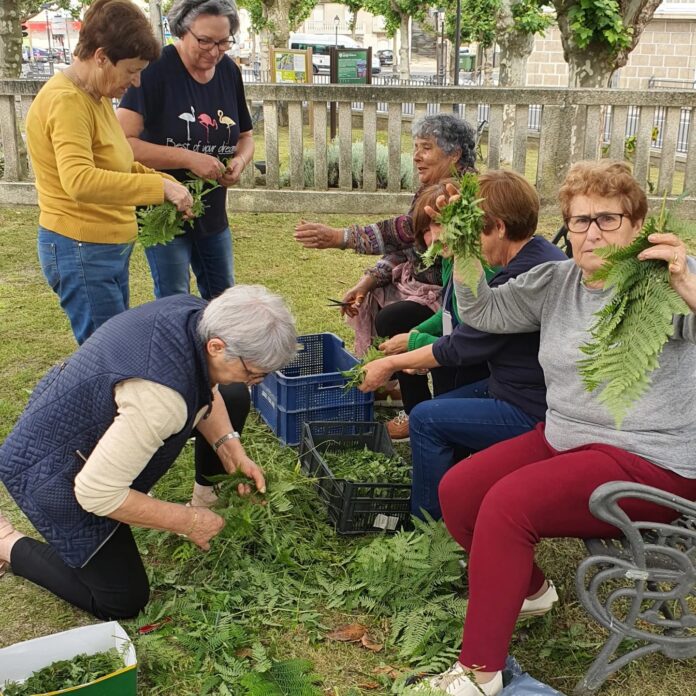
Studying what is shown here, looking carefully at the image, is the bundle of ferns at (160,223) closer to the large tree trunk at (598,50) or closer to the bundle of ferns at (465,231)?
the bundle of ferns at (465,231)

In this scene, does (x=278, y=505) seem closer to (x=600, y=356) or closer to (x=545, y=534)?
(x=545, y=534)

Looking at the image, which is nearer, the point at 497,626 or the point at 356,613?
the point at 497,626

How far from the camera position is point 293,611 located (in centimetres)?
289

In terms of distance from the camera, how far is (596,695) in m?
2.53

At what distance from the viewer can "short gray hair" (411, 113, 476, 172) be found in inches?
156

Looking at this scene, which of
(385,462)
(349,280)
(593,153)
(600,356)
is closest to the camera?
(600,356)

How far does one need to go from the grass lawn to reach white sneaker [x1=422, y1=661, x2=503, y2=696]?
0.24m

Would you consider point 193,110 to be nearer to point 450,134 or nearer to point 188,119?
point 188,119

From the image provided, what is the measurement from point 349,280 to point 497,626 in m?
5.06

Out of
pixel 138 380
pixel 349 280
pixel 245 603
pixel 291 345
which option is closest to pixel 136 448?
pixel 138 380

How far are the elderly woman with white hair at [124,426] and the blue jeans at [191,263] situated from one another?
1407 millimetres

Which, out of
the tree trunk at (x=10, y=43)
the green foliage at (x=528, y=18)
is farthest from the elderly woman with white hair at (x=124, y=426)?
the green foliage at (x=528, y=18)

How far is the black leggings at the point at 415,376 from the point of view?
11.6ft

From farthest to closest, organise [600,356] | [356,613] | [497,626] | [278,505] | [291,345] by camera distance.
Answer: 1. [278,505]
2. [356,613]
3. [291,345]
4. [497,626]
5. [600,356]
